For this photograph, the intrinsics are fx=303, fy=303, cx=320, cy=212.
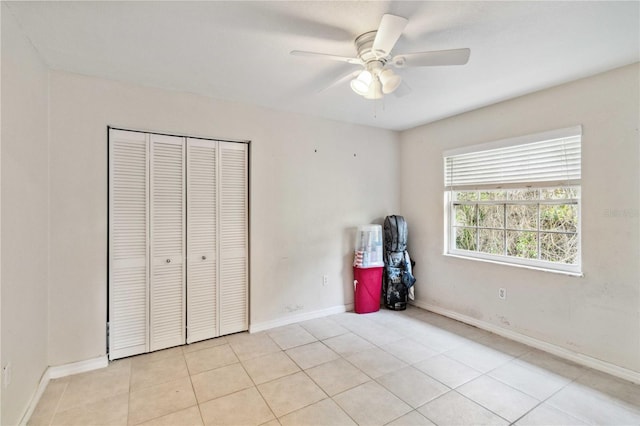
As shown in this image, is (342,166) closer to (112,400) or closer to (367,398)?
(367,398)

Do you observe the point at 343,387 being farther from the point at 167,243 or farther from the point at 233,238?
the point at 167,243

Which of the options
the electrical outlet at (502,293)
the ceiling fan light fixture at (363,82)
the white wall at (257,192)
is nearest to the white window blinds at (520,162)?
the white wall at (257,192)

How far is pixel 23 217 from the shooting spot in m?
1.94

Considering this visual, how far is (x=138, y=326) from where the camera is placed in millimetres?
2789

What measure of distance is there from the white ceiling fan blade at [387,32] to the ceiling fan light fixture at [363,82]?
0.15 m

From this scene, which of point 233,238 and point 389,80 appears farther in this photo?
point 233,238

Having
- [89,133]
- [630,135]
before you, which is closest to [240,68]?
[89,133]

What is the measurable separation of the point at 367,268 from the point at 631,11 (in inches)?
120

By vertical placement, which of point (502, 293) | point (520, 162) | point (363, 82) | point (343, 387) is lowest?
point (343, 387)

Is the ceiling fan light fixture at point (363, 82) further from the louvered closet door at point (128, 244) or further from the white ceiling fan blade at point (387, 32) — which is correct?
the louvered closet door at point (128, 244)

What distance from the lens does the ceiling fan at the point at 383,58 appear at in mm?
1656

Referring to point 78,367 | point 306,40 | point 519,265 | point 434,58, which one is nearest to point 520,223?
point 519,265

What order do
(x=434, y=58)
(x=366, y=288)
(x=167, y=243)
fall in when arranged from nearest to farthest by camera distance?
(x=434, y=58) < (x=167, y=243) < (x=366, y=288)

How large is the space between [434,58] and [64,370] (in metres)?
3.57
